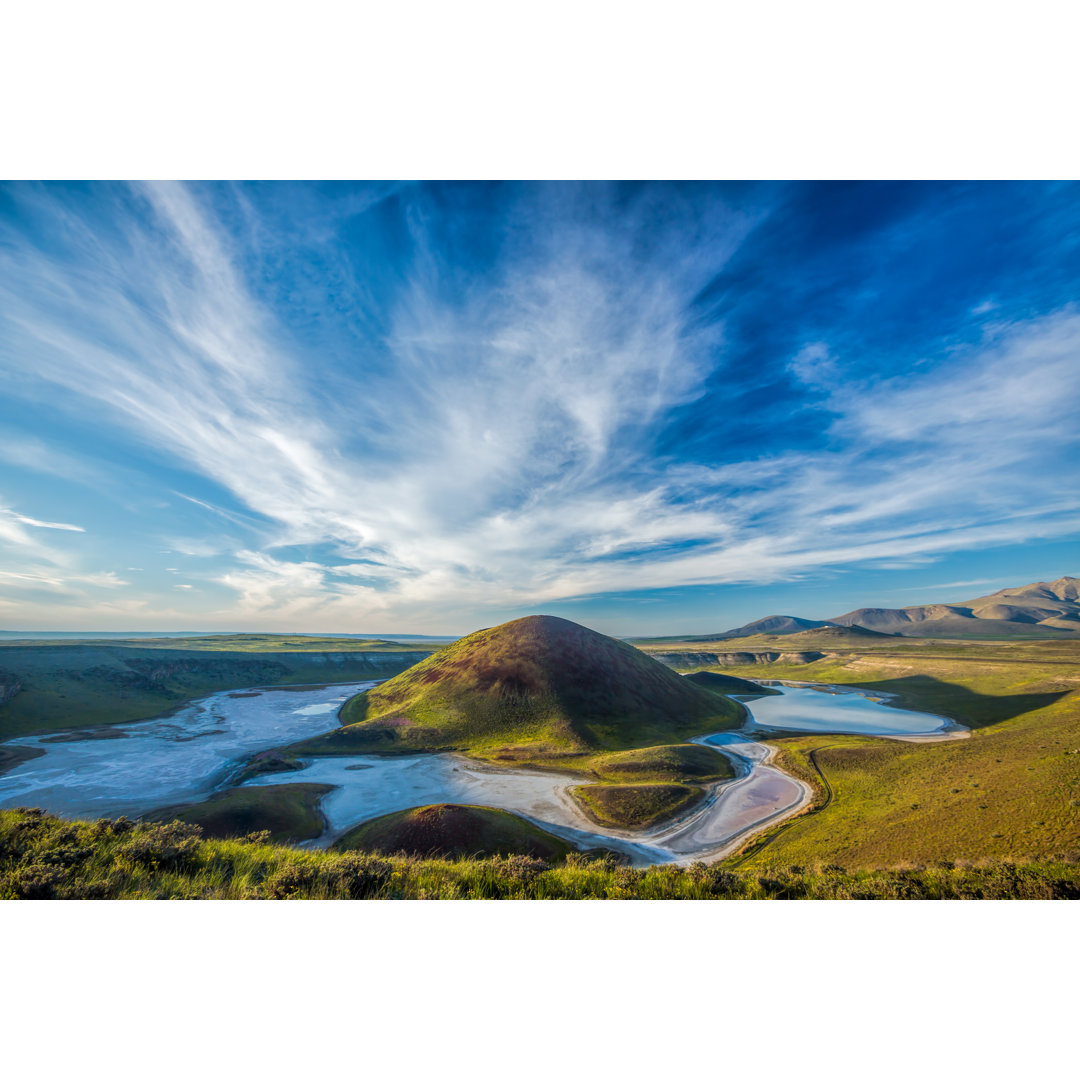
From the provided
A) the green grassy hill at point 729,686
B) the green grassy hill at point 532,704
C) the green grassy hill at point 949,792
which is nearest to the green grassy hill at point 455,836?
the green grassy hill at point 949,792

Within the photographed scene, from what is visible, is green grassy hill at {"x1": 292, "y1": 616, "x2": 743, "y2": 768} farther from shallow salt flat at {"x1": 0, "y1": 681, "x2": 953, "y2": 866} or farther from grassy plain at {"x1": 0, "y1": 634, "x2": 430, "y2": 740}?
grassy plain at {"x1": 0, "y1": 634, "x2": 430, "y2": 740}

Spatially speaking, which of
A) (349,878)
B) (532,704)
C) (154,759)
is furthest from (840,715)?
(154,759)

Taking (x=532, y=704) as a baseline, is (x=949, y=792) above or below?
above

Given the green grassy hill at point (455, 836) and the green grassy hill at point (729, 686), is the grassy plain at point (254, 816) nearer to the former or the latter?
the green grassy hill at point (455, 836)

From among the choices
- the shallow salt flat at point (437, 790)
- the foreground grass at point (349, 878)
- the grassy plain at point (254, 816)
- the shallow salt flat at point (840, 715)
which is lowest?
the shallow salt flat at point (840, 715)

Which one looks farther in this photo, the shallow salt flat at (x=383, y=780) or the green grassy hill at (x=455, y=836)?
the shallow salt flat at (x=383, y=780)

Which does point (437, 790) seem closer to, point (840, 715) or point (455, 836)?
point (455, 836)

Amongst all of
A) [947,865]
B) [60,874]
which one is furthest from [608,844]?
[60,874]
